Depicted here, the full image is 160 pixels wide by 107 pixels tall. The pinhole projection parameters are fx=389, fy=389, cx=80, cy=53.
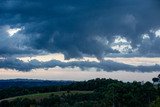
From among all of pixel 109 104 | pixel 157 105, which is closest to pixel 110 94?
pixel 109 104

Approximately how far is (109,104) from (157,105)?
74.9 meters

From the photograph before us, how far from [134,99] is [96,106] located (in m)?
20.1

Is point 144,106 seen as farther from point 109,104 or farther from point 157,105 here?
point 157,105

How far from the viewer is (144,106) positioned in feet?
626

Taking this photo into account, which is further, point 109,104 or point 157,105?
point 109,104

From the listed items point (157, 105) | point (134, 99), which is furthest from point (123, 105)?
point (157, 105)

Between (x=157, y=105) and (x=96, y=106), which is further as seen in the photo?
(x=96, y=106)

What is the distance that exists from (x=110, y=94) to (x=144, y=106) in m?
17.7

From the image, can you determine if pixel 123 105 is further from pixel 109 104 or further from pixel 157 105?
pixel 157 105

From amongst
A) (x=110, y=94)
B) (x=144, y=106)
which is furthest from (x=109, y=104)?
(x=144, y=106)

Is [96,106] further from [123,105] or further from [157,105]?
[157,105]

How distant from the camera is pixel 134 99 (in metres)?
186

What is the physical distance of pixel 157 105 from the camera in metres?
112

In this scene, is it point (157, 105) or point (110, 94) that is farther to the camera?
point (110, 94)
